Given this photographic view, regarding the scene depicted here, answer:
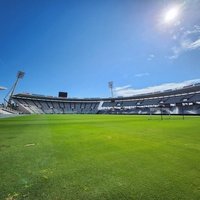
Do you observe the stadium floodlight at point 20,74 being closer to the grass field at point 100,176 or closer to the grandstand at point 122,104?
the grandstand at point 122,104

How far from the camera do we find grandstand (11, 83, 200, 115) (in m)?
55.6

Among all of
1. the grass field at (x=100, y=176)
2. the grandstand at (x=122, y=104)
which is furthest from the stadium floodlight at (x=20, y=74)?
the grass field at (x=100, y=176)

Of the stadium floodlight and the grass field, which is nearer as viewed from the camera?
the grass field

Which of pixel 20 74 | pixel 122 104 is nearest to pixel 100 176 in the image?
pixel 20 74

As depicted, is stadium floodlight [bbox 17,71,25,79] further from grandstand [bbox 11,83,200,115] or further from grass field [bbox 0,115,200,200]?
grass field [bbox 0,115,200,200]

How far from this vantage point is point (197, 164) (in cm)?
410

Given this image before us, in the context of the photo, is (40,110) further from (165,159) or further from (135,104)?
(165,159)

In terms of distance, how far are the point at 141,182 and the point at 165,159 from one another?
1.88m

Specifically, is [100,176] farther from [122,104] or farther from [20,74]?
[122,104]

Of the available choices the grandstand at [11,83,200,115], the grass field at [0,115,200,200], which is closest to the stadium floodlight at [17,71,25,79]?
the grandstand at [11,83,200,115]

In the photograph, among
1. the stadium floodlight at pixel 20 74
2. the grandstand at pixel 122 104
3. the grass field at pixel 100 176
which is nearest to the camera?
the grass field at pixel 100 176

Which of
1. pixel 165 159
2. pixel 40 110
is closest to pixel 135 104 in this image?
pixel 40 110

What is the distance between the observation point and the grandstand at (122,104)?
5556cm

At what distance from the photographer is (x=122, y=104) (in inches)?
3627
